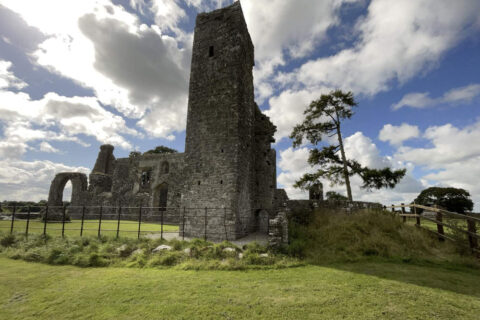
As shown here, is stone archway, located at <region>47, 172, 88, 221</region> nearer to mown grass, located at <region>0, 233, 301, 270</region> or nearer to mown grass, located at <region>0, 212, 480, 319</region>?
mown grass, located at <region>0, 212, 480, 319</region>

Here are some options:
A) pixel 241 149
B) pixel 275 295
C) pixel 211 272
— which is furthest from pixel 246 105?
pixel 275 295

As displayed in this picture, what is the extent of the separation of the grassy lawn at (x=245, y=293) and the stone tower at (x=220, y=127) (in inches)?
215

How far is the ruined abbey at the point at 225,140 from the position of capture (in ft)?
39.3

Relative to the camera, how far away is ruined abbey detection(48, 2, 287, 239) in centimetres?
1199

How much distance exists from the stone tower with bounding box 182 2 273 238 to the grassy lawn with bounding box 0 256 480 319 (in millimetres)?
5453

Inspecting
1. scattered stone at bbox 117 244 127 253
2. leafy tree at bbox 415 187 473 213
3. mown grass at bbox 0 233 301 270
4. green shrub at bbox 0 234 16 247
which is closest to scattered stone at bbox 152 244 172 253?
mown grass at bbox 0 233 301 270

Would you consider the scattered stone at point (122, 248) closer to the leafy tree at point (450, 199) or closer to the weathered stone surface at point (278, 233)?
the weathered stone surface at point (278, 233)

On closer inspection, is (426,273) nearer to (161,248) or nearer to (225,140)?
(161,248)

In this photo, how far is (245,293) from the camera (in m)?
5.21

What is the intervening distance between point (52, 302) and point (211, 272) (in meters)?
3.74

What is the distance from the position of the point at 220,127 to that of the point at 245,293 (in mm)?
9052

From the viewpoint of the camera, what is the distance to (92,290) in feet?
18.1

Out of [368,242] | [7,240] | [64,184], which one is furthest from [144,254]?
[64,184]

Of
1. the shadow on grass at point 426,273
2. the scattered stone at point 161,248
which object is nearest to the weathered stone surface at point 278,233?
the shadow on grass at point 426,273
